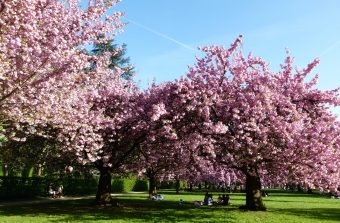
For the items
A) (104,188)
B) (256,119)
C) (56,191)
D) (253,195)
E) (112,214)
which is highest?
(256,119)

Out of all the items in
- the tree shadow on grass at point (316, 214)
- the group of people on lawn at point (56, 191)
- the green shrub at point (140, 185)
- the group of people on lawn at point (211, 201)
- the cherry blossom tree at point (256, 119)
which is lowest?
the tree shadow on grass at point (316, 214)

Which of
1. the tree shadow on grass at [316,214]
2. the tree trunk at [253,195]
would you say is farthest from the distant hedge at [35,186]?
the tree shadow on grass at [316,214]

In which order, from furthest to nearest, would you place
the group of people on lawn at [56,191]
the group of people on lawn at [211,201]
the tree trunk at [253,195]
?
the group of people on lawn at [211,201], the group of people on lawn at [56,191], the tree trunk at [253,195]

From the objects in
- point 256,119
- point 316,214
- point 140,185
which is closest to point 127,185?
point 140,185

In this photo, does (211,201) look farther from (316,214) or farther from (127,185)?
(127,185)

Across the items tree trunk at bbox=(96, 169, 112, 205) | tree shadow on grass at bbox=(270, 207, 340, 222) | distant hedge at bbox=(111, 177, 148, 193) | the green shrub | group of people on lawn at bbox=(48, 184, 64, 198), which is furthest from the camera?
the green shrub

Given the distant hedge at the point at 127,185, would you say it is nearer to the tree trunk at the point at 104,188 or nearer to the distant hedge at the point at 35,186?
the distant hedge at the point at 35,186

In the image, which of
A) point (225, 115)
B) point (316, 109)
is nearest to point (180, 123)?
point (225, 115)

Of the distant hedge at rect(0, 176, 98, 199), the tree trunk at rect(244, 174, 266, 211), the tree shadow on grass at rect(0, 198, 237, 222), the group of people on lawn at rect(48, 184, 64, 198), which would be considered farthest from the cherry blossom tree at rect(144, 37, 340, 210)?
the distant hedge at rect(0, 176, 98, 199)

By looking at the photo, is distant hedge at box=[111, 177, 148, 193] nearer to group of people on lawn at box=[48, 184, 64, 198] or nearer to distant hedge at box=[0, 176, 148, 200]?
distant hedge at box=[0, 176, 148, 200]

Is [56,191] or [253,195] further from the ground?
[56,191]

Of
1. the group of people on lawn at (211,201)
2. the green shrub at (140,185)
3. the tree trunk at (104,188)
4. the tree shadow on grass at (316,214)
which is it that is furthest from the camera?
the green shrub at (140,185)

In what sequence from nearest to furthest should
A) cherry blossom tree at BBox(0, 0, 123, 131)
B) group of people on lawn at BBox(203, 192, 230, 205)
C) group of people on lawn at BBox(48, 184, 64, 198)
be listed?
cherry blossom tree at BBox(0, 0, 123, 131)
group of people on lawn at BBox(48, 184, 64, 198)
group of people on lawn at BBox(203, 192, 230, 205)

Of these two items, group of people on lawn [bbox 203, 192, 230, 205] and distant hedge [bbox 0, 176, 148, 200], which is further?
group of people on lawn [bbox 203, 192, 230, 205]
